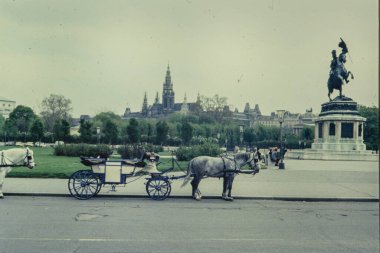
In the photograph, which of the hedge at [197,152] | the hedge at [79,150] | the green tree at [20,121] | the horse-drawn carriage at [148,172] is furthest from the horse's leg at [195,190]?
the green tree at [20,121]

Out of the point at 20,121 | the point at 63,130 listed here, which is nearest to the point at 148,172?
the point at 63,130

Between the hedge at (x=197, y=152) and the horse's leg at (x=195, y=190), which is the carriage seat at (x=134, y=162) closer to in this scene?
the horse's leg at (x=195, y=190)

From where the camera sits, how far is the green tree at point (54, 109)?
253 feet

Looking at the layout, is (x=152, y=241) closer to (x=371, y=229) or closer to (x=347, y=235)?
(x=347, y=235)

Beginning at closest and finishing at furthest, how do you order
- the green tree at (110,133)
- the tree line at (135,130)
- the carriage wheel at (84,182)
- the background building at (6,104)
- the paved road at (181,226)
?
the paved road at (181,226)
the carriage wheel at (84,182)
the background building at (6,104)
the tree line at (135,130)
the green tree at (110,133)

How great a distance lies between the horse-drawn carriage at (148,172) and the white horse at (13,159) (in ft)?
4.96

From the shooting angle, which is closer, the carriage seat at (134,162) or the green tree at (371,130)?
the carriage seat at (134,162)

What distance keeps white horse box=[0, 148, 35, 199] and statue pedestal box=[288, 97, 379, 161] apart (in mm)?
32239

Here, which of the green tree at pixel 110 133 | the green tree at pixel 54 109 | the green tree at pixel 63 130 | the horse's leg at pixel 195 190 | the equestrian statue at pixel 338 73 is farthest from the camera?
the green tree at pixel 54 109

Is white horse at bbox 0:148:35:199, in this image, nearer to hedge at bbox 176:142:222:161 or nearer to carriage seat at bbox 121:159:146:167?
carriage seat at bbox 121:159:146:167

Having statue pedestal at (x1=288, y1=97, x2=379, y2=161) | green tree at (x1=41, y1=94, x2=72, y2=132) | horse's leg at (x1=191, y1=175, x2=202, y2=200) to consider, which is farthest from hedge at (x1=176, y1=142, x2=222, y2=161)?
green tree at (x1=41, y1=94, x2=72, y2=132)

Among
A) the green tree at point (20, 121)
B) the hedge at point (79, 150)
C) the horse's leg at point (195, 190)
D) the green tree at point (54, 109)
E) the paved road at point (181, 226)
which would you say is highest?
the green tree at point (54, 109)

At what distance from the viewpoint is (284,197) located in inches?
543

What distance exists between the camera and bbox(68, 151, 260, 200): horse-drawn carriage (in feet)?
41.2
